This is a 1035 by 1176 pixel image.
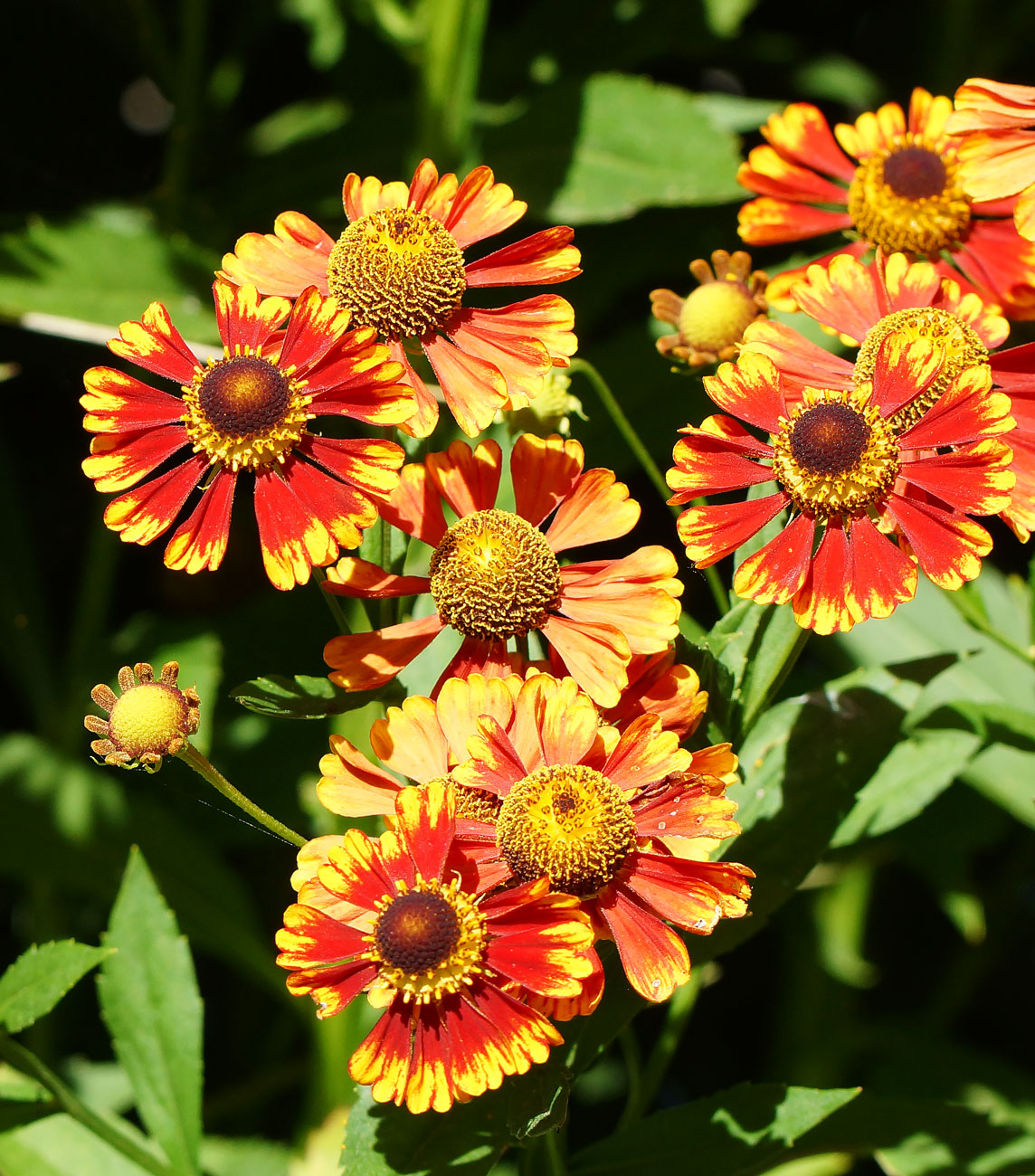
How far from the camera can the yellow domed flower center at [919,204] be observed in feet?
4.65

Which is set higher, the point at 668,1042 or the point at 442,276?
the point at 442,276

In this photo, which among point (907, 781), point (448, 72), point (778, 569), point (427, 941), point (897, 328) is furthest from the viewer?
point (448, 72)

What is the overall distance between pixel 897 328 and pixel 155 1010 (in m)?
1.03

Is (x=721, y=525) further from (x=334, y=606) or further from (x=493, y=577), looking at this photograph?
(x=334, y=606)

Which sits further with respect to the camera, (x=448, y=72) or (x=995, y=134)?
(x=448, y=72)

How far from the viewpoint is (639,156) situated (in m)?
1.88

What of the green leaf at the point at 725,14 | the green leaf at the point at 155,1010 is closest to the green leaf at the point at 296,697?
the green leaf at the point at 155,1010

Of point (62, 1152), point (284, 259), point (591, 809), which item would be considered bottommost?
point (62, 1152)

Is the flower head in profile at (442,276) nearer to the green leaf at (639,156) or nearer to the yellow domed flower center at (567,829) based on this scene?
the yellow domed flower center at (567,829)

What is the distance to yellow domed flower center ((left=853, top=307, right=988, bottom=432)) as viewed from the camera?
1.16 m

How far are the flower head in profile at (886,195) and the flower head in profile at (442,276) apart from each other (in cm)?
32

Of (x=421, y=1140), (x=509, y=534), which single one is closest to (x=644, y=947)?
(x=421, y=1140)

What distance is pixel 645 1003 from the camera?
111cm

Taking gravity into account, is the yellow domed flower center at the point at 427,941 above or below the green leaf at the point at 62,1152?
above
